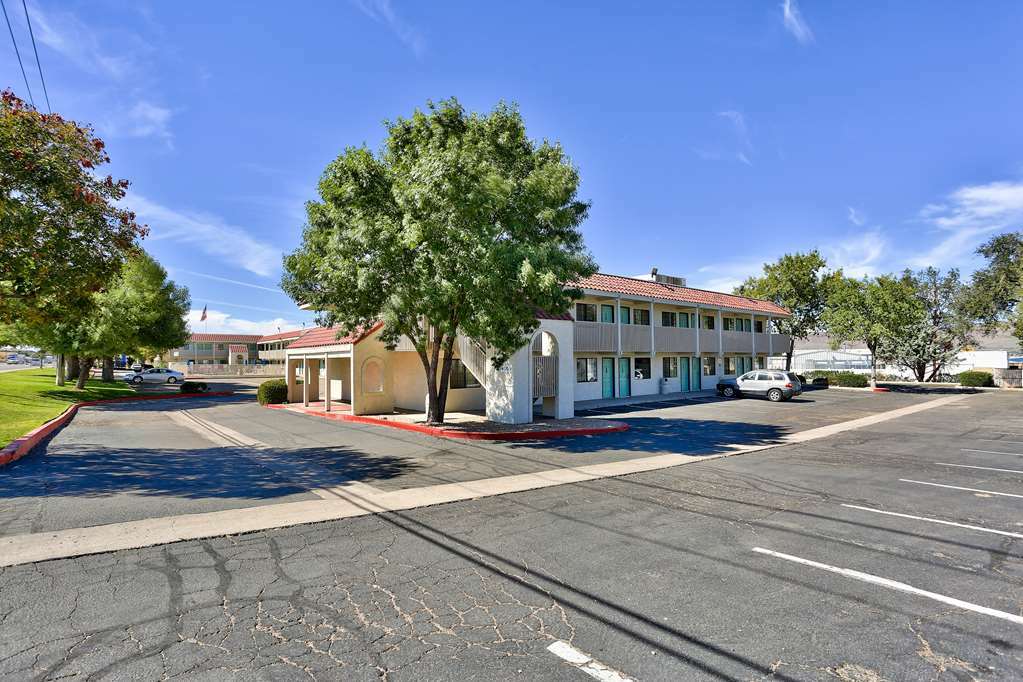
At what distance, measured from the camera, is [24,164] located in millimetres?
11320

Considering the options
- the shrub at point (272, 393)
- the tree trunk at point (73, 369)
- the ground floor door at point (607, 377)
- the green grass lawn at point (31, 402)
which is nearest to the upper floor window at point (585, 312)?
the ground floor door at point (607, 377)

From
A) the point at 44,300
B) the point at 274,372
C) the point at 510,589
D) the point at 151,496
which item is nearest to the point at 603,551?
the point at 510,589

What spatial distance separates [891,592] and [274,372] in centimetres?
7367

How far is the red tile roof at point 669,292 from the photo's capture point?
28406 millimetres

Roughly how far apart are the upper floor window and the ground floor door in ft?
8.76

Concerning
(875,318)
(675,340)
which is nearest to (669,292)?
(675,340)

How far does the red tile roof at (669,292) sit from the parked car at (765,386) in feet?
17.0

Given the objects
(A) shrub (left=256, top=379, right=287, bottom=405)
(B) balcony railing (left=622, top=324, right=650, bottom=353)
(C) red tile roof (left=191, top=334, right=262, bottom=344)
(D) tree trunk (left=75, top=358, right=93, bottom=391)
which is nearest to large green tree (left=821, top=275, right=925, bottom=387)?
(B) balcony railing (left=622, top=324, right=650, bottom=353)

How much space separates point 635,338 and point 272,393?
765 inches

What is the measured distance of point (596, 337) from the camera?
2745 cm

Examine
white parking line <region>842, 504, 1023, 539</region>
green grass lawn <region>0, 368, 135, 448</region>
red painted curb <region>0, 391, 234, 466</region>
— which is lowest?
white parking line <region>842, 504, 1023, 539</region>

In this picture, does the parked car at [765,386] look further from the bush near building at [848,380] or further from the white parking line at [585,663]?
the white parking line at [585,663]

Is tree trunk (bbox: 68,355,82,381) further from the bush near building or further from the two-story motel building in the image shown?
the bush near building

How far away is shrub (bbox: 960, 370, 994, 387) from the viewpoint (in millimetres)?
40656
